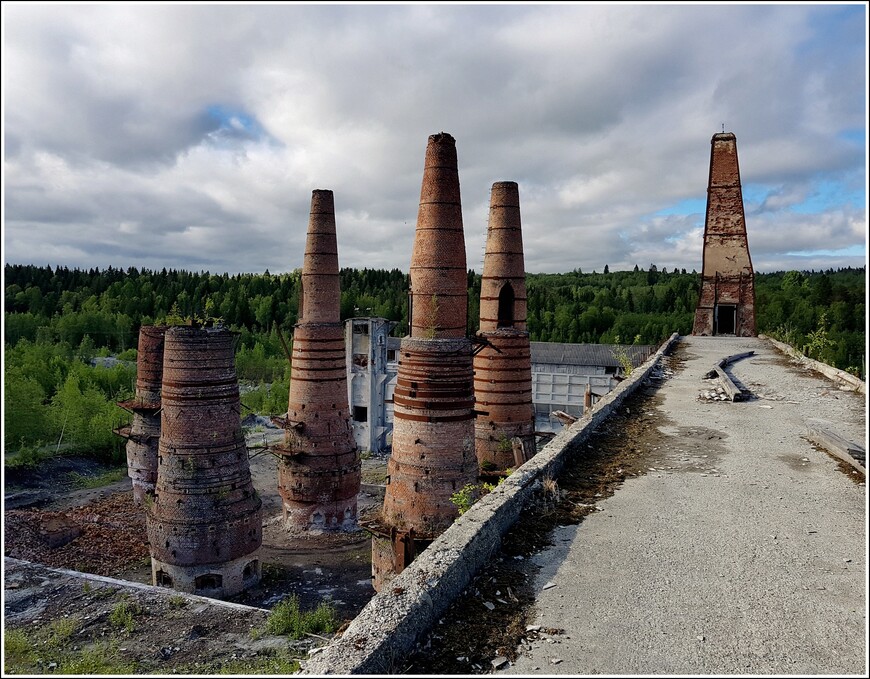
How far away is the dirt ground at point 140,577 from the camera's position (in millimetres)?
9383

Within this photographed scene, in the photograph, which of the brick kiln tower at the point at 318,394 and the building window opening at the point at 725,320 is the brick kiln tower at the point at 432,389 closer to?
the brick kiln tower at the point at 318,394

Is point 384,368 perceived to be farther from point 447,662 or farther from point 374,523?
point 447,662

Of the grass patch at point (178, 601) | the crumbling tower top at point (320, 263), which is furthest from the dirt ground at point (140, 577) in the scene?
the crumbling tower top at point (320, 263)

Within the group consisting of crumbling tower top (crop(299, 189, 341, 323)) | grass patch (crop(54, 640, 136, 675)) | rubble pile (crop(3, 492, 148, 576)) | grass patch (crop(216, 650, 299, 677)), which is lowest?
rubble pile (crop(3, 492, 148, 576))

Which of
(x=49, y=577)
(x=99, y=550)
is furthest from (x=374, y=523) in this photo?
(x=99, y=550)

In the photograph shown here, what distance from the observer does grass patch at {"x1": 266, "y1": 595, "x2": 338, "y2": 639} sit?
984 centimetres

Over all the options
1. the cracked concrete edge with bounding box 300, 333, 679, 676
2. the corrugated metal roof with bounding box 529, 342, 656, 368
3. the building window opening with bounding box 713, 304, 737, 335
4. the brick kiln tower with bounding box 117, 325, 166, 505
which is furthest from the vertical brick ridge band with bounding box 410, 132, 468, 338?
the corrugated metal roof with bounding box 529, 342, 656, 368

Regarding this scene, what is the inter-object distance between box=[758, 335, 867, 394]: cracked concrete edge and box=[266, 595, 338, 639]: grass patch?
31.4ft

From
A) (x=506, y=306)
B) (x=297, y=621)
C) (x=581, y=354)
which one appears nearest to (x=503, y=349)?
(x=506, y=306)

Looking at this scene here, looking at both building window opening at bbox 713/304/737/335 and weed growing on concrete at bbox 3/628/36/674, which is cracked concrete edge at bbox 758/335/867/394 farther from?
weed growing on concrete at bbox 3/628/36/674

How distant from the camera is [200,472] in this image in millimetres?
12000

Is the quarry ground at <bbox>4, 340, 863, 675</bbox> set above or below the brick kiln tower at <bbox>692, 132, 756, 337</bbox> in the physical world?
below

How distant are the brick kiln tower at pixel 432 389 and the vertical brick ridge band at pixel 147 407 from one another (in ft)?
34.4

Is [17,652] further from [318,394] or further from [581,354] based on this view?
[581,354]
